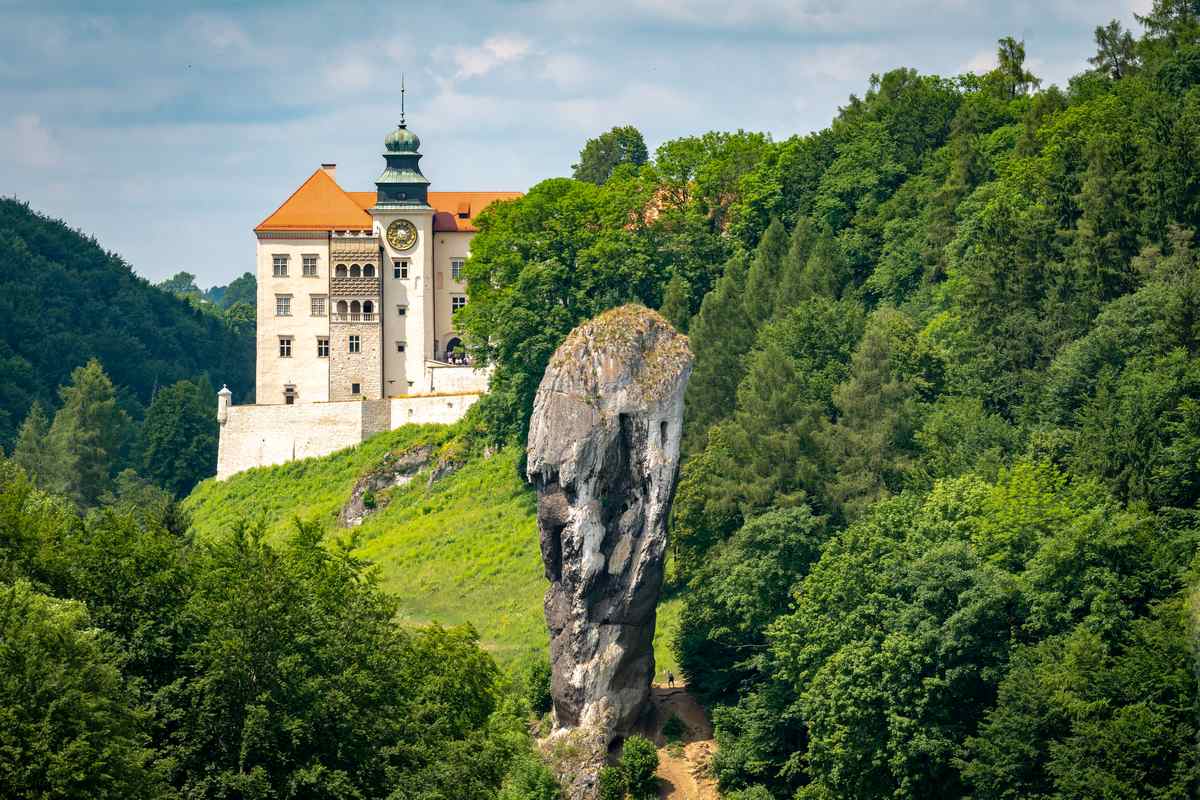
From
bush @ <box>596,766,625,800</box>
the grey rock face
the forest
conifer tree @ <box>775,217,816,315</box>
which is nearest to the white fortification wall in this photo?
the forest

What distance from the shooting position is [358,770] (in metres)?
51.3

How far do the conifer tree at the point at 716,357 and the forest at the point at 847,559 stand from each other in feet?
0.30

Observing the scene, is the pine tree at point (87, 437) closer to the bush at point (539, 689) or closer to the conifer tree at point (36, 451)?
the conifer tree at point (36, 451)

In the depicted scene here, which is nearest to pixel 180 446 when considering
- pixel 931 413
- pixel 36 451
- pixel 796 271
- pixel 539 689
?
pixel 36 451

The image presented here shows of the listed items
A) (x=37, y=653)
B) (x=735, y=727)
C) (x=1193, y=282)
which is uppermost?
(x=1193, y=282)

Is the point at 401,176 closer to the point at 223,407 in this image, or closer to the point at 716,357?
the point at 223,407

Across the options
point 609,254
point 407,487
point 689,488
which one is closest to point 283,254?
point 407,487

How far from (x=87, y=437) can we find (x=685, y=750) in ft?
203

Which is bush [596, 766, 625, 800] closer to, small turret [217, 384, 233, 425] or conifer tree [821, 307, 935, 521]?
conifer tree [821, 307, 935, 521]

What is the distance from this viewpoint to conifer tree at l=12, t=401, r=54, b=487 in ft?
363

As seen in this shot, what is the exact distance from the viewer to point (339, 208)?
101750 millimetres

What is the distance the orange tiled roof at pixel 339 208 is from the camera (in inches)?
3969

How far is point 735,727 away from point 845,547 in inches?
211

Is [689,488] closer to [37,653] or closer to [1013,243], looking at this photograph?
[1013,243]
